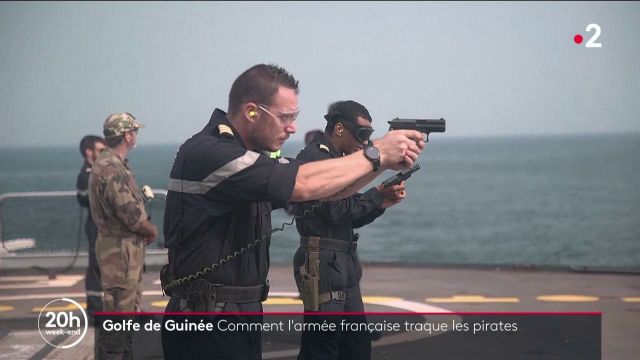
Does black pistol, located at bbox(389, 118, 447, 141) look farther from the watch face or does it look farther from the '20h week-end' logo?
the '20h week-end' logo

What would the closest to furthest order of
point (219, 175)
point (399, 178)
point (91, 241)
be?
point (219, 175), point (399, 178), point (91, 241)

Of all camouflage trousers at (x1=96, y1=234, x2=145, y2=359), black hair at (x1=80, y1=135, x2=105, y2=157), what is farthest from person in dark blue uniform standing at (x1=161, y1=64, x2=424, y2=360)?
black hair at (x1=80, y1=135, x2=105, y2=157)

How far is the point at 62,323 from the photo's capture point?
11250mm

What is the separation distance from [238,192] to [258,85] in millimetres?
591

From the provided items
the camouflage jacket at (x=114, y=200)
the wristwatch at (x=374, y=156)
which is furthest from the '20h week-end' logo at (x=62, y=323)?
the wristwatch at (x=374, y=156)

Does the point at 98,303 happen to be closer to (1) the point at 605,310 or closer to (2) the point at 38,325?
(2) the point at 38,325

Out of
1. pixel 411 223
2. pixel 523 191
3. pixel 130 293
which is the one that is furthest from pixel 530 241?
pixel 130 293

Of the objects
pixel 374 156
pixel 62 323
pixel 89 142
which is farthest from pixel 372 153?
pixel 89 142

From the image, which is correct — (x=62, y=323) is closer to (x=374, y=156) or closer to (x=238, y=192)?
(x=238, y=192)

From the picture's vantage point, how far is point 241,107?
5078 mm

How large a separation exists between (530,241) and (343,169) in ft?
265

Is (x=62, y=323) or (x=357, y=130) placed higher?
(x=357, y=130)

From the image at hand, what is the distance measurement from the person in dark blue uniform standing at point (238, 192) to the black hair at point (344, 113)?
2562mm

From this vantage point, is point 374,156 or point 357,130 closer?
point 374,156
